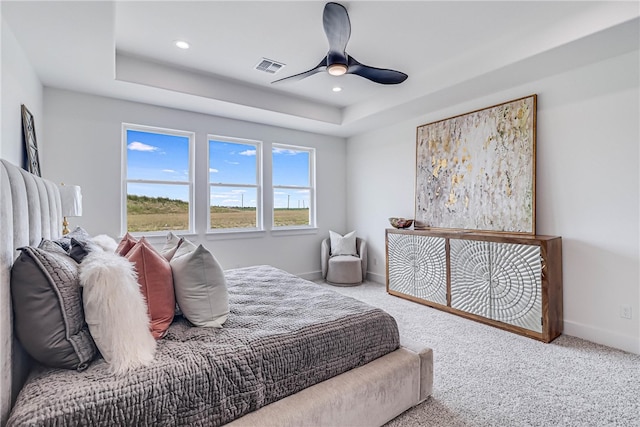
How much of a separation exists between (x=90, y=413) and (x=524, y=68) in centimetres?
390

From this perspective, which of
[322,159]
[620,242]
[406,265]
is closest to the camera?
[620,242]

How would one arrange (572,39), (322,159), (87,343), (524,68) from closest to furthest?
(87,343)
(572,39)
(524,68)
(322,159)

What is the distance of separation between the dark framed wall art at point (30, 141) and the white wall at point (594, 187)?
460cm

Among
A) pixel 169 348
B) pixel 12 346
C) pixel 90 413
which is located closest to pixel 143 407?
pixel 90 413

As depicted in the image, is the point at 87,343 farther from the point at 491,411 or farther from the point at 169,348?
the point at 491,411

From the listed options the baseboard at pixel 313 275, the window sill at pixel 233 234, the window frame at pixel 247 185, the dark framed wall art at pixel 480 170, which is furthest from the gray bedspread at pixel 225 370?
the baseboard at pixel 313 275

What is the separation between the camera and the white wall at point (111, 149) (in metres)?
3.34

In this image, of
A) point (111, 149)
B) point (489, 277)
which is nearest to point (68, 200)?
point (111, 149)

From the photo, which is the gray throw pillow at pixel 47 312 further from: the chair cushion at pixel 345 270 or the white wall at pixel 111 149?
the chair cushion at pixel 345 270

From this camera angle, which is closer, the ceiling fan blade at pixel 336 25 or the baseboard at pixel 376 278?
the ceiling fan blade at pixel 336 25

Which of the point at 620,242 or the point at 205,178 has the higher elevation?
the point at 205,178

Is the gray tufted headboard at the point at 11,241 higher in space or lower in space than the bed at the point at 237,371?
higher

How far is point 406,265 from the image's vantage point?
415cm

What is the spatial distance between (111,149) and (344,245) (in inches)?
138
